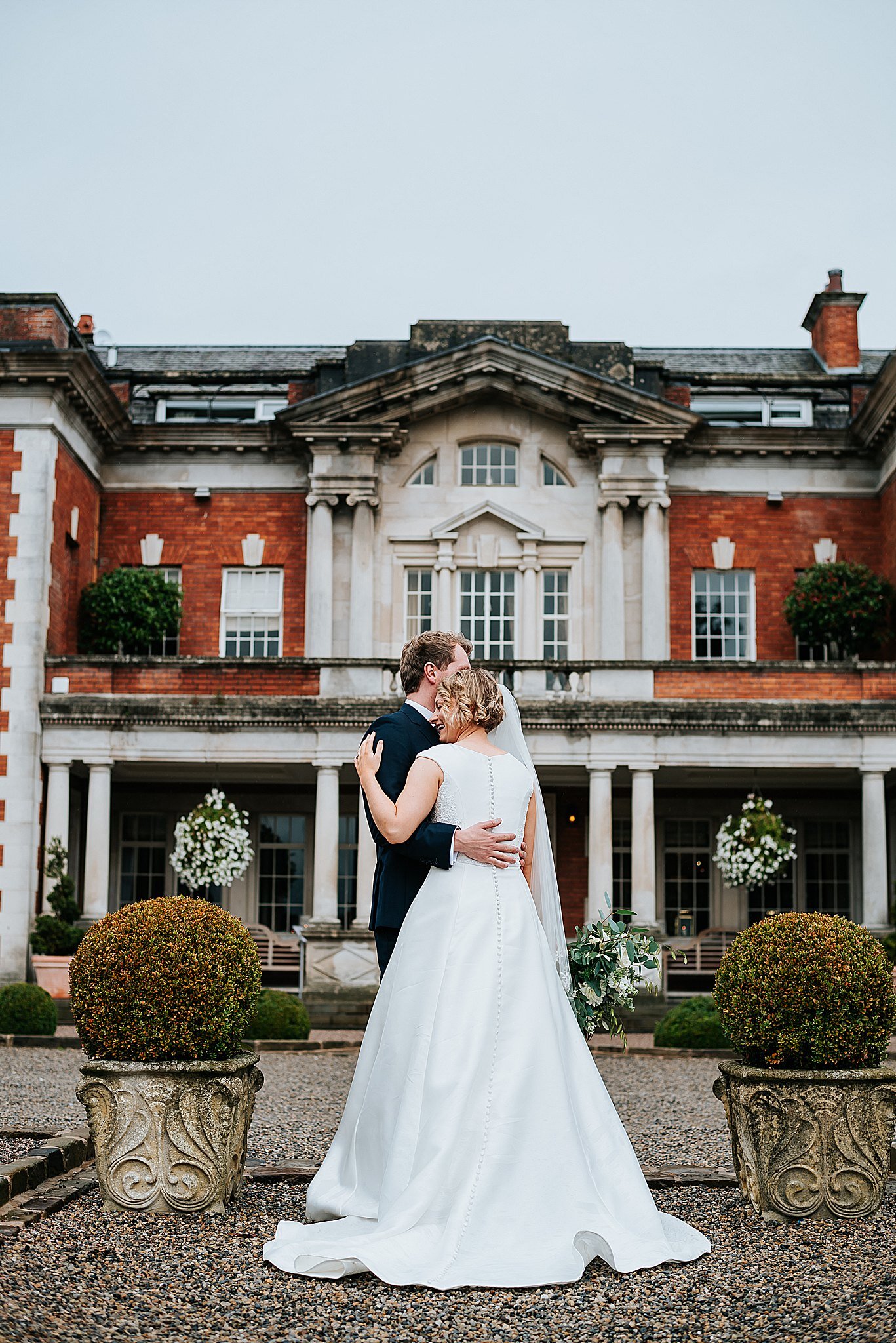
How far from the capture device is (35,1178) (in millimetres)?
6809

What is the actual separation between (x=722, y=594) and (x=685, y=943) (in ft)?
18.9

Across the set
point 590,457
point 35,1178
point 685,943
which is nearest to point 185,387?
point 590,457

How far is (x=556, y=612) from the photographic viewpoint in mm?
23062

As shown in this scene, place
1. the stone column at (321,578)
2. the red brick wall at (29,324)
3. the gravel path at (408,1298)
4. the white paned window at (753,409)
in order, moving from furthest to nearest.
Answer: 1. the white paned window at (753,409)
2. the stone column at (321,578)
3. the red brick wall at (29,324)
4. the gravel path at (408,1298)

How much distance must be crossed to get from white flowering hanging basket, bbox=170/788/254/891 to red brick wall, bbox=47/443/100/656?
3108 millimetres

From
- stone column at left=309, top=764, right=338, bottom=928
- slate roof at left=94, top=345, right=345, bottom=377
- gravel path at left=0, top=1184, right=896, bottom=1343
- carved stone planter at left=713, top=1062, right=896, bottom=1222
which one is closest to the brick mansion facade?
stone column at left=309, top=764, right=338, bottom=928

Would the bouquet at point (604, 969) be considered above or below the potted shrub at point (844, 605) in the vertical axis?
below

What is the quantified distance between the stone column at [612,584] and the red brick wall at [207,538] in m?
4.86

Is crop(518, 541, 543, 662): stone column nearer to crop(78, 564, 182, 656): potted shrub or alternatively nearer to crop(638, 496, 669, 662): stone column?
crop(638, 496, 669, 662): stone column

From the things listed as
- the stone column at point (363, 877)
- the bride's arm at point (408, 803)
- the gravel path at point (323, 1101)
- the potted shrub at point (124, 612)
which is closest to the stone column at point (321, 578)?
the potted shrub at point (124, 612)

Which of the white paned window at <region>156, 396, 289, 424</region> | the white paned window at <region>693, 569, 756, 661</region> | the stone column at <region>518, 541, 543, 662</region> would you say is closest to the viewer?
the stone column at <region>518, 541, 543, 662</region>

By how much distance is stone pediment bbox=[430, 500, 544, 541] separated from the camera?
22.8 metres

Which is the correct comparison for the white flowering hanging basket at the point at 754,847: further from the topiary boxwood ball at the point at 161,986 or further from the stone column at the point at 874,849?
the topiary boxwood ball at the point at 161,986

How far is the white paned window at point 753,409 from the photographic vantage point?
24156mm
